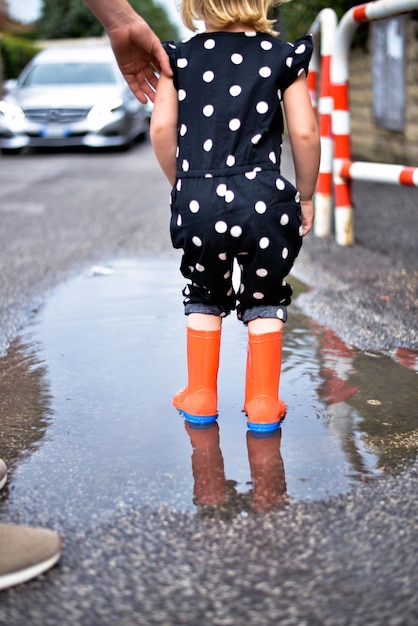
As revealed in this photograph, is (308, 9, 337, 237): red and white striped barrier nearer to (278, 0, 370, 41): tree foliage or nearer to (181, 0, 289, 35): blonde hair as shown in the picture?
(278, 0, 370, 41): tree foliage

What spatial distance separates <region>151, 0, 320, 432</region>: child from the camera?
2.33m

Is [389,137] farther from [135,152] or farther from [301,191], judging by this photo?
[301,191]

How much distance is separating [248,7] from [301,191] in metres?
0.53

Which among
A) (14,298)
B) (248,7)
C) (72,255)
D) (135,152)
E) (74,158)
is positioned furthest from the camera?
(135,152)

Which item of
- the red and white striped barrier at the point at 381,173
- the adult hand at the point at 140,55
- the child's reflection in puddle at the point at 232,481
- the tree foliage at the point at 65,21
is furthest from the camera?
the tree foliage at the point at 65,21

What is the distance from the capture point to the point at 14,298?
4.13m

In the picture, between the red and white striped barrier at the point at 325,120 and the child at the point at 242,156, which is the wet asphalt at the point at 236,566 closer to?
the child at the point at 242,156

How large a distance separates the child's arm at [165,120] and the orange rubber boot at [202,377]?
1.71ft

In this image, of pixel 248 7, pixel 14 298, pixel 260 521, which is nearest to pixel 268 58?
pixel 248 7

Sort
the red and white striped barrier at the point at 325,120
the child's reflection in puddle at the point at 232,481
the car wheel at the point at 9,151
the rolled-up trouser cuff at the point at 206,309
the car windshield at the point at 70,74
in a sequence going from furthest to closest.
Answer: the car windshield at the point at 70,74 → the car wheel at the point at 9,151 → the red and white striped barrier at the point at 325,120 → the rolled-up trouser cuff at the point at 206,309 → the child's reflection in puddle at the point at 232,481

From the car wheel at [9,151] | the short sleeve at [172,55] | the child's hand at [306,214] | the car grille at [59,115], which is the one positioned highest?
the short sleeve at [172,55]

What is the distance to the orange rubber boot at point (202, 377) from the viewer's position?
251 centimetres

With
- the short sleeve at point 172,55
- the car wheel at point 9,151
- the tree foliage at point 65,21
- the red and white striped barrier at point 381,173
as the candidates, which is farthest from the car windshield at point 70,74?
the tree foliage at point 65,21

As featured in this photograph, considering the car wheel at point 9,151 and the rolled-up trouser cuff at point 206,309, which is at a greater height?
the rolled-up trouser cuff at point 206,309
